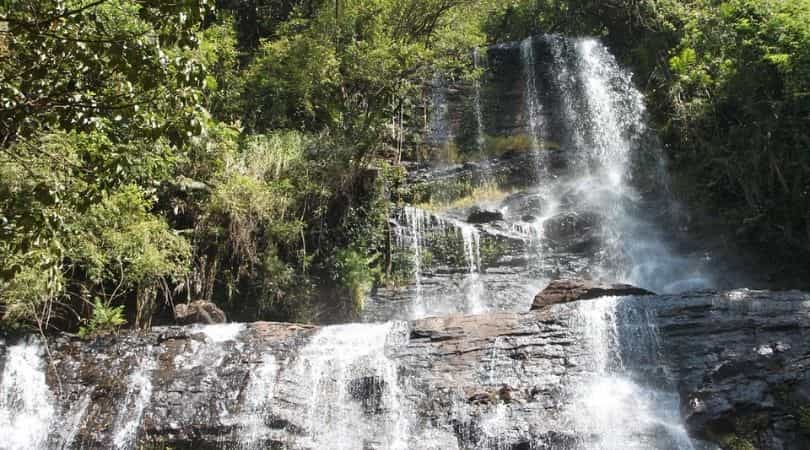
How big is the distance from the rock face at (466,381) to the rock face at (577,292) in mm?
818

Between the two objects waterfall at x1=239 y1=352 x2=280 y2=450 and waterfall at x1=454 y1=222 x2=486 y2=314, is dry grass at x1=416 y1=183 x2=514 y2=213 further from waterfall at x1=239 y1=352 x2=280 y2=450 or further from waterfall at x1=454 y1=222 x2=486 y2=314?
waterfall at x1=239 y1=352 x2=280 y2=450

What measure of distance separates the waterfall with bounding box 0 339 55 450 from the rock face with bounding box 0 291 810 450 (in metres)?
0.06

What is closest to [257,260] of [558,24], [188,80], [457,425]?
[457,425]

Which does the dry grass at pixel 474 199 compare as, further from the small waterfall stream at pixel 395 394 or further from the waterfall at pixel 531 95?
the small waterfall stream at pixel 395 394

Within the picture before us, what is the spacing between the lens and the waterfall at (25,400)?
822 cm

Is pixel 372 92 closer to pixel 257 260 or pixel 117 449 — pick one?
pixel 257 260

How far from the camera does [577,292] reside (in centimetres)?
1005

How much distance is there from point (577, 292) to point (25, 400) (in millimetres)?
7410

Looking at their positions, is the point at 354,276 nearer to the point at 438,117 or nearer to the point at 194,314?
the point at 194,314

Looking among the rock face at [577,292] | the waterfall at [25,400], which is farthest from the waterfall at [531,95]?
the waterfall at [25,400]

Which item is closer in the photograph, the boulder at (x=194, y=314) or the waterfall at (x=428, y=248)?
the boulder at (x=194, y=314)

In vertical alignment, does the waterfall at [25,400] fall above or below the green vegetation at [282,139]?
below

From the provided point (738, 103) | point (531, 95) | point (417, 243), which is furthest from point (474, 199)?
point (738, 103)

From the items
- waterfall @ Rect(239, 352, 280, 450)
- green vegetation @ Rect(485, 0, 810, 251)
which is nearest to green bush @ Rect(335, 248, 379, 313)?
waterfall @ Rect(239, 352, 280, 450)
